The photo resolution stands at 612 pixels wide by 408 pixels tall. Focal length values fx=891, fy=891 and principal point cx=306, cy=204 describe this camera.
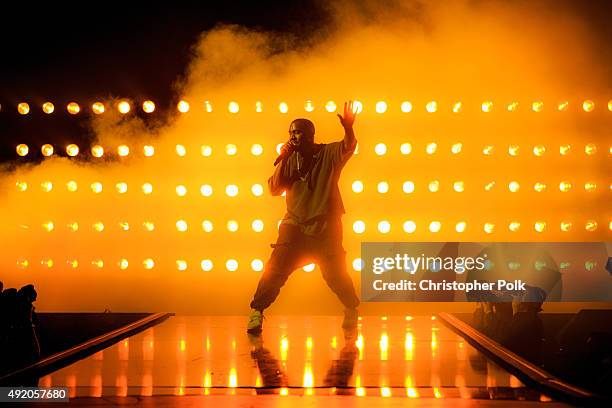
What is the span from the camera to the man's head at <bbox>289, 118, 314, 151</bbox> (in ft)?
23.5

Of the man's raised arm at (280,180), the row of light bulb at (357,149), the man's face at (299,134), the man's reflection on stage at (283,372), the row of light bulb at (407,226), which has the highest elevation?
the row of light bulb at (357,149)

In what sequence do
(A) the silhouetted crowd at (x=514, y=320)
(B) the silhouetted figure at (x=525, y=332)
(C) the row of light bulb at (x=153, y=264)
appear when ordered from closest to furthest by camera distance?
(B) the silhouetted figure at (x=525, y=332), (A) the silhouetted crowd at (x=514, y=320), (C) the row of light bulb at (x=153, y=264)

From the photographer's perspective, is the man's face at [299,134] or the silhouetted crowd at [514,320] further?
the man's face at [299,134]

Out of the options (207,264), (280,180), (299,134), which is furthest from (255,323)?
(207,264)

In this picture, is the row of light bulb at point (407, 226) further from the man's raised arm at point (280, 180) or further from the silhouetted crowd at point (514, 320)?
the man's raised arm at point (280, 180)

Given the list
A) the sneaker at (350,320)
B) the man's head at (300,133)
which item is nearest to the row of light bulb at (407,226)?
the sneaker at (350,320)

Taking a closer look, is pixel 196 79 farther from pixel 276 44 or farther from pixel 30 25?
pixel 30 25

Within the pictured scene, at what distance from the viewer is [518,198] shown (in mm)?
8961

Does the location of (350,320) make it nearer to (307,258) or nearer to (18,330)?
(307,258)

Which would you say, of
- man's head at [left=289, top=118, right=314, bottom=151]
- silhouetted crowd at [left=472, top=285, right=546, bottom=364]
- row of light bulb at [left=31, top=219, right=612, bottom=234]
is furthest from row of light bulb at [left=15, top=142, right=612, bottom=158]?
man's head at [left=289, top=118, right=314, bottom=151]

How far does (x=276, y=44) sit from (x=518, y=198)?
9.62ft

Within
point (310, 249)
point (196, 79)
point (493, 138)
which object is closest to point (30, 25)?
point (196, 79)

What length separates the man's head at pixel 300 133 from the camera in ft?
23.5

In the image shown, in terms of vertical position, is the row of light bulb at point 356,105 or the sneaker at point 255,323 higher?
the row of light bulb at point 356,105
